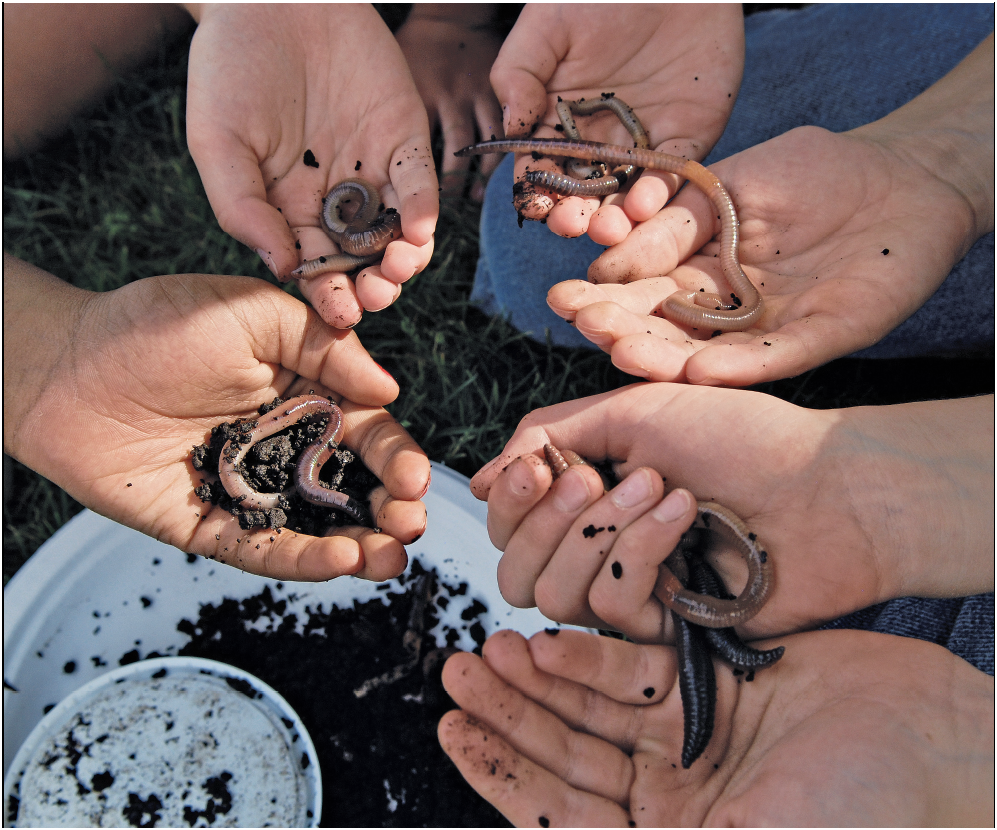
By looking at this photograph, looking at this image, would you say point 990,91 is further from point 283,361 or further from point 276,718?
point 276,718

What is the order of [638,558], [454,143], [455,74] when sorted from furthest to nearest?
[455,74] → [454,143] → [638,558]

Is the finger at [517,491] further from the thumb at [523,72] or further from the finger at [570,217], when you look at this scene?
the thumb at [523,72]

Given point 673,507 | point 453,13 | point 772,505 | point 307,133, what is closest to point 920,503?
point 772,505

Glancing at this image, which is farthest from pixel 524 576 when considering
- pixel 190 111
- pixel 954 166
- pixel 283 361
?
pixel 954 166

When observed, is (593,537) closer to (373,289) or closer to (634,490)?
(634,490)

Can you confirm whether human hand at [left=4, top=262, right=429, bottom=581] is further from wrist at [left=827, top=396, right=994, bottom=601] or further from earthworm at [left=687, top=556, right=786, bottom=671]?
wrist at [left=827, top=396, right=994, bottom=601]

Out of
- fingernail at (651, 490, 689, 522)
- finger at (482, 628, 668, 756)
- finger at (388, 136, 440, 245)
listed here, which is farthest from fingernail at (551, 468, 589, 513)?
finger at (388, 136, 440, 245)

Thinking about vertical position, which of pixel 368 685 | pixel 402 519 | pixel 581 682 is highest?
pixel 402 519
